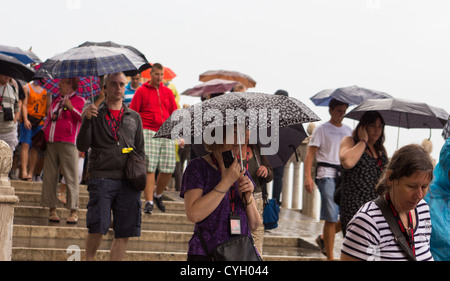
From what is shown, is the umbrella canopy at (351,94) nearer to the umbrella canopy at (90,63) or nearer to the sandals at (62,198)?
the umbrella canopy at (90,63)

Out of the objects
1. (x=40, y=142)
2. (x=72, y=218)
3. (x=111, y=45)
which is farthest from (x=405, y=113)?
(x=40, y=142)

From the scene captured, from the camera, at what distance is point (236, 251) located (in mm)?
3992

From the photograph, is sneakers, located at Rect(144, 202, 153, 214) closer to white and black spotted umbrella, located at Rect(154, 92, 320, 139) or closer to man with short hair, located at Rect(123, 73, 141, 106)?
man with short hair, located at Rect(123, 73, 141, 106)

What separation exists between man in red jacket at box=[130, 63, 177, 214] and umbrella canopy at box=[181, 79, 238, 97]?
299cm

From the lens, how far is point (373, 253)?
381cm

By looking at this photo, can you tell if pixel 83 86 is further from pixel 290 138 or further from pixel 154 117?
pixel 290 138

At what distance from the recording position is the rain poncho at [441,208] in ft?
15.2

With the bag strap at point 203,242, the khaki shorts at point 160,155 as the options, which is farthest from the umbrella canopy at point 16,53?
the bag strap at point 203,242

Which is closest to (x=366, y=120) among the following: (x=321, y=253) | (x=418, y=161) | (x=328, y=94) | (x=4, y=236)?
(x=328, y=94)

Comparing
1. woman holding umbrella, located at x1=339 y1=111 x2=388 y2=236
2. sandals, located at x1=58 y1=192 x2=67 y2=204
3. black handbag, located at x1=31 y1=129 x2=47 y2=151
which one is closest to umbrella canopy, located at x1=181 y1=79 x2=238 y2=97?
sandals, located at x1=58 y1=192 x2=67 y2=204

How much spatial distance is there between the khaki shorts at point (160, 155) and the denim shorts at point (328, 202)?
8.35ft

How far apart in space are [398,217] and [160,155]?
689 centimetres
